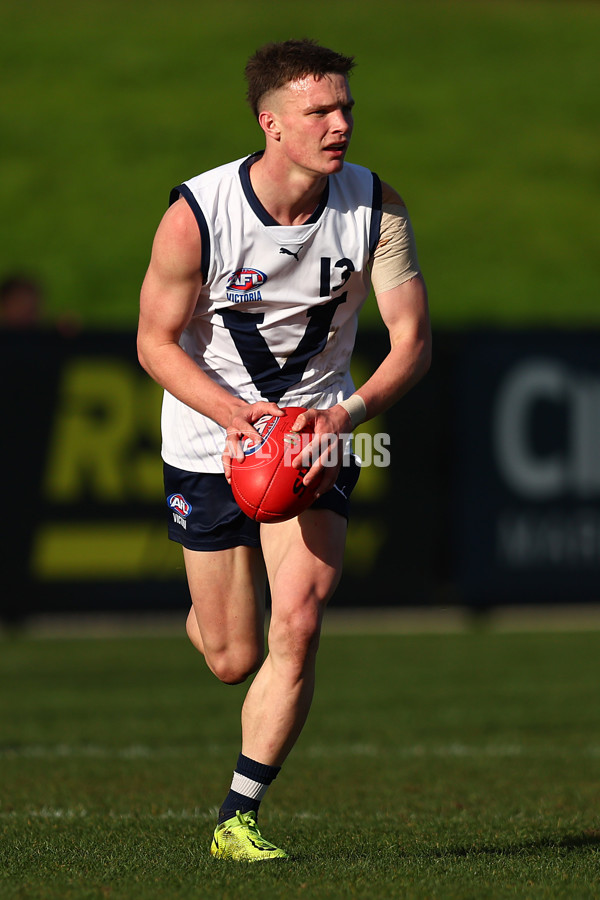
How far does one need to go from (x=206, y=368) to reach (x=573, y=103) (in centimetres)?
3464

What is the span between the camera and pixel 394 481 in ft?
45.0

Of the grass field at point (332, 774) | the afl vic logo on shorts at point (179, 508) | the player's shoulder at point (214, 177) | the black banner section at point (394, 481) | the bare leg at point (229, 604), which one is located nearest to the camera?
A: the grass field at point (332, 774)

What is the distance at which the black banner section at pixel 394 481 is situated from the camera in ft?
42.6

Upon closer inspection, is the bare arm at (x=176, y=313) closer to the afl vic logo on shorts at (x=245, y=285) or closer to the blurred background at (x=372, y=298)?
the afl vic logo on shorts at (x=245, y=285)

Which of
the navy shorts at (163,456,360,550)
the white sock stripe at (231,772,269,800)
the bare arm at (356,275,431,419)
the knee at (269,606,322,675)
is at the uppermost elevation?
the bare arm at (356,275,431,419)

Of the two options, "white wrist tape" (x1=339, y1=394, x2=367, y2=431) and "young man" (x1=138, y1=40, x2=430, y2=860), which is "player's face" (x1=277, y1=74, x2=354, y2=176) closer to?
"young man" (x1=138, y1=40, x2=430, y2=860)

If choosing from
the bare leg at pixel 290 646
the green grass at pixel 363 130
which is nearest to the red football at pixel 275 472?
the bare leg at pixel 290 646

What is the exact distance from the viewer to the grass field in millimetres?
4738

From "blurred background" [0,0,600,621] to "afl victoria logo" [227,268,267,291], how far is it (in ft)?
23.6

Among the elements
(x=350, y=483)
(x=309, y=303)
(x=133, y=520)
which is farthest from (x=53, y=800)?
(x=133, y=520)

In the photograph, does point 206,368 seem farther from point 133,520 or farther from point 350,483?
point 133,520

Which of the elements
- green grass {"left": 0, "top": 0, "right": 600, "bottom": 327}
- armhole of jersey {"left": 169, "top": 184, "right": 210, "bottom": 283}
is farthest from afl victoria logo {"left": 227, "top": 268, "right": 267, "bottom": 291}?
green grass {"left": 0, "top": 0, "right": 600, "bottom": 327}

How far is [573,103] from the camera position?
38375mm

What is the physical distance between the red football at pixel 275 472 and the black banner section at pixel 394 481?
7917 millimetres
